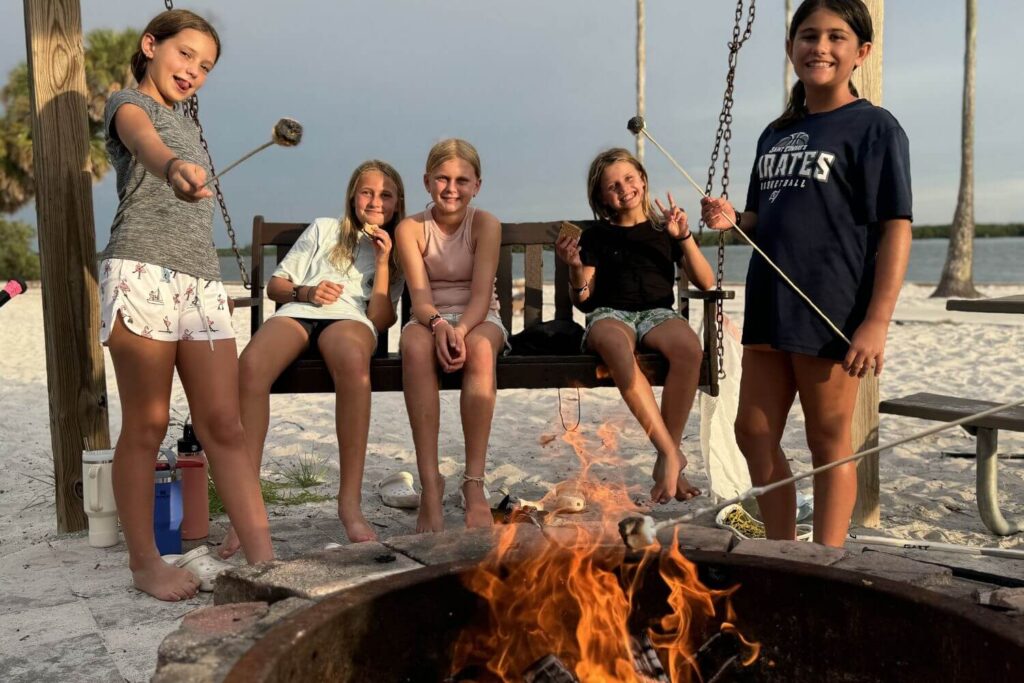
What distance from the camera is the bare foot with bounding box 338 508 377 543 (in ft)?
11.4

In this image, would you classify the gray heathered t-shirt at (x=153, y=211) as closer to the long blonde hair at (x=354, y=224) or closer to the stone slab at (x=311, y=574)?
the long blonde hair at (x=354, y=224)

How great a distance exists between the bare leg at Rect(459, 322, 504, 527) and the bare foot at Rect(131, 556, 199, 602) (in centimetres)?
95

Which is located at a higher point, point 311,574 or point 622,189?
point 622,189

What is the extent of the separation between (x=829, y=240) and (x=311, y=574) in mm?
1657

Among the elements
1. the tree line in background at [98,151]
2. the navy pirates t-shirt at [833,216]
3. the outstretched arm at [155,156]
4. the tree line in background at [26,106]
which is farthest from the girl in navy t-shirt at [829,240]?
the tree line in background at [26,106]

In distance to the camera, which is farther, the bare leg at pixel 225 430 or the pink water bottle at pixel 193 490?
the pink water bottle at pixel 193 490

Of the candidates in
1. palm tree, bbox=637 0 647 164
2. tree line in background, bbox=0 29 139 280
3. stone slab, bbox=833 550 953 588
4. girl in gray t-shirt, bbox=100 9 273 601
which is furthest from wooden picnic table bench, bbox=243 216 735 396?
tree line in background, bbox=0 29 139 280

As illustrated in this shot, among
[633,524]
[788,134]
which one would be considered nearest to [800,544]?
[633,524]

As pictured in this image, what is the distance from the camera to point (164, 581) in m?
3.10

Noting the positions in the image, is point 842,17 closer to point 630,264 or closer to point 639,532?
point 630,264

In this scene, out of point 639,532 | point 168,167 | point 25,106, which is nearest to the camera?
point 639,532

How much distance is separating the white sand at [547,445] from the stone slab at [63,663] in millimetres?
1145

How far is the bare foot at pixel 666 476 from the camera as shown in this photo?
3711 millimetres

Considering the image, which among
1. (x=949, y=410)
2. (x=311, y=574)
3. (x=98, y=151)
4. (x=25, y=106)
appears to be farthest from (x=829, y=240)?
(x=25, y=106)
